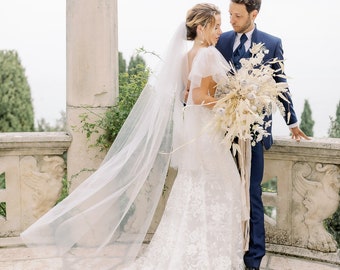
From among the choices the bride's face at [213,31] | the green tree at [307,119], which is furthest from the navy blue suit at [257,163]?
the green tree at [307,119]

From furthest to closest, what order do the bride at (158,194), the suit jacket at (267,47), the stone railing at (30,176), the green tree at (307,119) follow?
the green tree at (307,119) → the stone railing at (30,176) → the suit jacket at (267,47) → the bride at (158,194)

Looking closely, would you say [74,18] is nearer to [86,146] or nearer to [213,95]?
[86,146]

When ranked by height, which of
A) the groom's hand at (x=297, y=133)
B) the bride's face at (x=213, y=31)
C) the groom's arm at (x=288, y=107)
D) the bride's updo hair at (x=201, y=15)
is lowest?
the groom's hand at (x=297, y=133)

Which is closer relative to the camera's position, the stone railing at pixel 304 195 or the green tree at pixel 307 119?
the stone railing at pixel 304 195

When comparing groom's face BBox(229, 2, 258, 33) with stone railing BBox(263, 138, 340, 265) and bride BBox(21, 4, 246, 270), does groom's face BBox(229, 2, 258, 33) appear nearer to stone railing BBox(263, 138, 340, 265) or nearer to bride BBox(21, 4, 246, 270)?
bride BBox(21, 4, 246, 270)

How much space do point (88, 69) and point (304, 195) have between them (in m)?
2.09

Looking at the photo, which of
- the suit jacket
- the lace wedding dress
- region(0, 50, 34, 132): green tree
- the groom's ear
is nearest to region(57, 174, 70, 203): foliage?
the lace wedding dress

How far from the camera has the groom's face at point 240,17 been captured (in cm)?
372

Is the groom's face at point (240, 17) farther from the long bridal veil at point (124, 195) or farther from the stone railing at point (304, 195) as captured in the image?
the stone railing at point (304, 195)

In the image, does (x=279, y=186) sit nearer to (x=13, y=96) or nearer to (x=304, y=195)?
(x=304, y=195)

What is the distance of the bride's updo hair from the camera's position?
3.51 m

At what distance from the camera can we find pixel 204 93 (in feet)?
11.5

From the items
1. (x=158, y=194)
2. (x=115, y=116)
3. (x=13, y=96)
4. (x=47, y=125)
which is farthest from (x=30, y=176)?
(x=47, y=125)

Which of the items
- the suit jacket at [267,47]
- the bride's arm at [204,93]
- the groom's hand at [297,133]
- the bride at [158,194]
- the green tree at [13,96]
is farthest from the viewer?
the green tree at [13,96]
